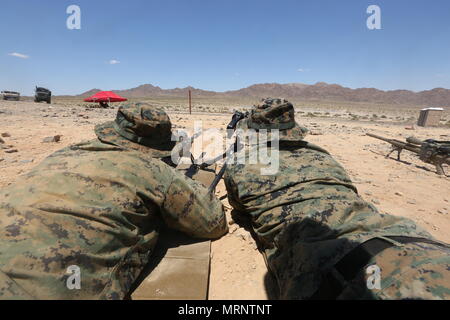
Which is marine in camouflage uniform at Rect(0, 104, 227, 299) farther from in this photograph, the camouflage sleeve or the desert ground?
the desert ground

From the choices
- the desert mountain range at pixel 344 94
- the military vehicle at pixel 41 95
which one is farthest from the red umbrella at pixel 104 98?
the desert mountain range at pixel 344 94

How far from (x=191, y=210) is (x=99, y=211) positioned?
78cm

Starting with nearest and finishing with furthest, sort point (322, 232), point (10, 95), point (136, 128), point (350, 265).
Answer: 1. point (350, 265)
2. point (322, 232)
3. point (136, 128)
4. point (10, 95)

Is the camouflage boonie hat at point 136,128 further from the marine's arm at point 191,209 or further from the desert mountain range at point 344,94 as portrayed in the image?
the desert mountain range at point 344,94

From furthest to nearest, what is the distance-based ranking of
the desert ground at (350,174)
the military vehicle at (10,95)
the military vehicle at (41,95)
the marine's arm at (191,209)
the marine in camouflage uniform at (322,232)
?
1. the military vehicle at (41,95)
2. the military vehicle at (10,95)
3. the desert ground at (350,174)
4. the marine's arm at (191,209)
5. the marine in camouflage uniform at (322,232)

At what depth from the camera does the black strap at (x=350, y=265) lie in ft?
4.34

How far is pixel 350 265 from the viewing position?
135 centimetres

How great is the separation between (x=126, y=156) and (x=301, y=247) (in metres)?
1.40

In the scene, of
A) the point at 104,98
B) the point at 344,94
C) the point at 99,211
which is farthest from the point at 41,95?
the point at 344,94

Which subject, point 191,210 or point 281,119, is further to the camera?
point 281,119

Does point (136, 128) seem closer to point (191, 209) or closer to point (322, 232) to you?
point (191, 209)

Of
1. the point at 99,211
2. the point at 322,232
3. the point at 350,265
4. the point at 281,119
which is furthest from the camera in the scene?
the point at 281,119

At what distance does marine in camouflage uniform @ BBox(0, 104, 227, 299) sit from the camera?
135 centimetres
